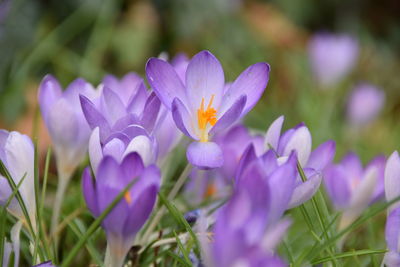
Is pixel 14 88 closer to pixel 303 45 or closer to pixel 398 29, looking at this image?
pixel 303 45

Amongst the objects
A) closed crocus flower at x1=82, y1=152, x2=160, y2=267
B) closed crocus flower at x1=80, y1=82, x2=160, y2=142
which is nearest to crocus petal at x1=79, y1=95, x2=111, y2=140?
closed crocus flower at x1=80, y1=82, x2=160, y2=142

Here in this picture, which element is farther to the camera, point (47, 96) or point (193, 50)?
point (193, 50)

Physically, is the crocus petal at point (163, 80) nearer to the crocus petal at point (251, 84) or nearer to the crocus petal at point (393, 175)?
the crocus petal at point (251, 84)

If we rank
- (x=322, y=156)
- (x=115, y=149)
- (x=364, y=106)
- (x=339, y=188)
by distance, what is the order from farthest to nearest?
(x=364, y=106) < (x=339, y=188) < (x=322, y=156) < (x=115, y=149)

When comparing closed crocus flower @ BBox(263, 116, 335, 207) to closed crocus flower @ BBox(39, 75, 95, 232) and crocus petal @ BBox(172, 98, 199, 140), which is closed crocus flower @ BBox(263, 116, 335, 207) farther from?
closed crocus flower @ BBox(39, 75, 95, 232)

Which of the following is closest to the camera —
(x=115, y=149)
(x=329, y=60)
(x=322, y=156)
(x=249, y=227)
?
(x=249, y=227)

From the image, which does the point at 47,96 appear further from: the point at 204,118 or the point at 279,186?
the point at 279,186

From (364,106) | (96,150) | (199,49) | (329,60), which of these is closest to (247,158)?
(96,150)
